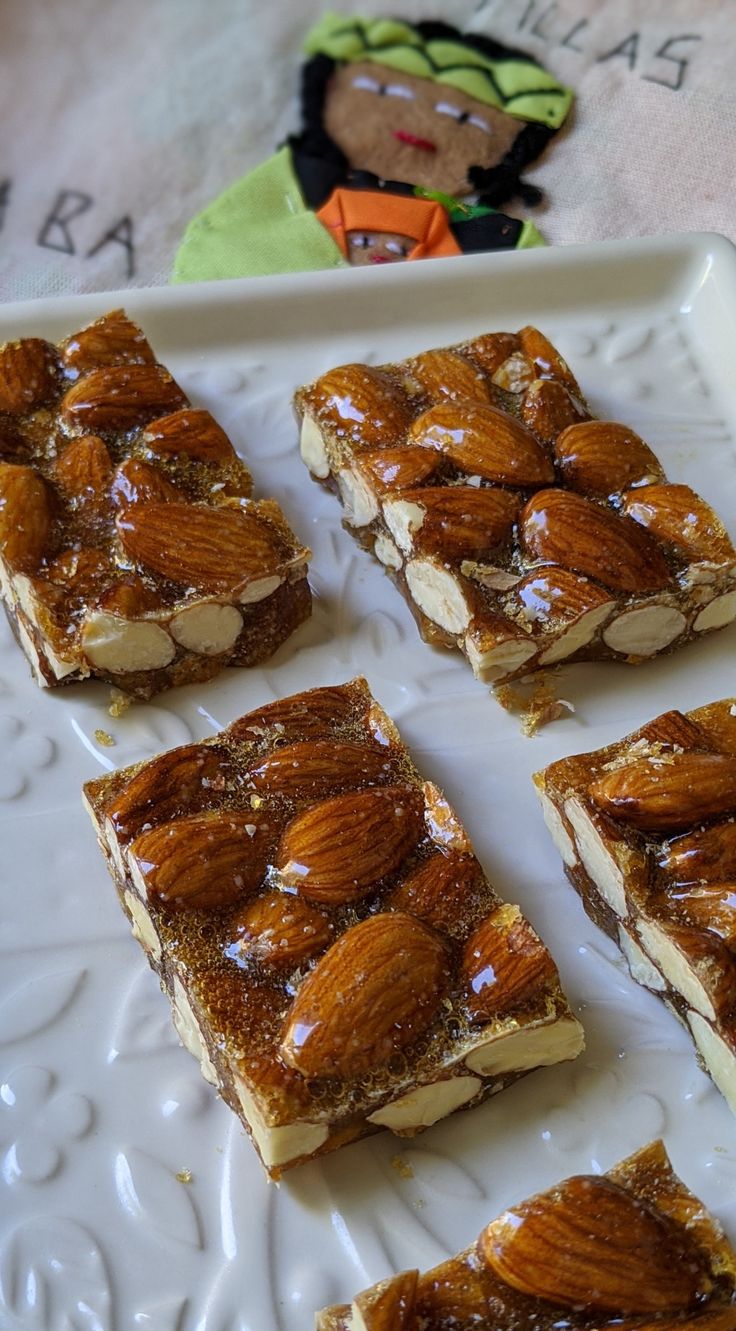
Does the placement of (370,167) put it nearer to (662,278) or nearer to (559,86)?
(559,86)

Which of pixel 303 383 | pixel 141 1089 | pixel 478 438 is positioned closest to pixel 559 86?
pixel 303 383

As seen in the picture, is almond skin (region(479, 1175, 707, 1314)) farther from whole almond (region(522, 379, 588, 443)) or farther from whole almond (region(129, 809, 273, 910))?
whole almond (region(522, 379, 588, 443))

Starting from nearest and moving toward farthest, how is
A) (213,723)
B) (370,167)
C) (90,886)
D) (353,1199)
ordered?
1. (353,1199)
2. (90,886)
3. (213,723)
4. (370,167)

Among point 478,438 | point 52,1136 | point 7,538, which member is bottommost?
point 52,1136

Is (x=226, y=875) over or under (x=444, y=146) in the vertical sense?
under

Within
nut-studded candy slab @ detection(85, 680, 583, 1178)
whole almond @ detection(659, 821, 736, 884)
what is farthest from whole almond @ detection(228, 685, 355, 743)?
whole almond @ detection(659, 821, 736, 884)

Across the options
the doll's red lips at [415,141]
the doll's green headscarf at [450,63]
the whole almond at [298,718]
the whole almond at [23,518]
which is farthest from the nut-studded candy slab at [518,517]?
the doll's green headscarf at [450,63]
